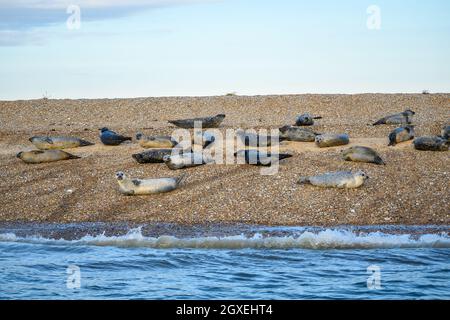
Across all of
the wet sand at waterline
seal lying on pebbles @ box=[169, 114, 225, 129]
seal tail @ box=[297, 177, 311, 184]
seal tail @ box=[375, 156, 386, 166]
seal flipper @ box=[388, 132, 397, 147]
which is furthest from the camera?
seal lying on pebbles @ box=[169, 114, 225, 129]

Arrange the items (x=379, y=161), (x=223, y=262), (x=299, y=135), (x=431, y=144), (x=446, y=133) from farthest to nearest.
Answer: (x=299, y=135)
(x=446, y=133)
(x=431, y=144)
(x=379, y=161)
(x=223, y=262)

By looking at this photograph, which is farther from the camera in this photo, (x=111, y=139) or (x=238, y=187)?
(x=111, y=139)

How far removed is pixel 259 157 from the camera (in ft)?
46.0

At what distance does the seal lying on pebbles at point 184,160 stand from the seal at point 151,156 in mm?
255

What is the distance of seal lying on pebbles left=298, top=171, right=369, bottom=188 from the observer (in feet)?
41.7

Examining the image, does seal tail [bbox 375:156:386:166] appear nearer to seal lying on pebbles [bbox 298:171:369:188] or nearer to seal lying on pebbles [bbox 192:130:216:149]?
seal lying on pebbles [bbox 298:171:369:188]

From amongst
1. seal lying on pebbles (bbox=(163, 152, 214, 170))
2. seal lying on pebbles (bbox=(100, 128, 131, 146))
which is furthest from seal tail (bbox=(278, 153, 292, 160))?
seal lying on pebbles (bbox=(100, 128, 131, 146))

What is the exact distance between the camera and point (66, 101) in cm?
2141

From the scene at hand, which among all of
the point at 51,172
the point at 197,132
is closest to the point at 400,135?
the point at 197,132

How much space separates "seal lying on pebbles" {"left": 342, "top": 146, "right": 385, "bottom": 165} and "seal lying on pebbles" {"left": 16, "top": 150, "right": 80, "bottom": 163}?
4654 millimetres

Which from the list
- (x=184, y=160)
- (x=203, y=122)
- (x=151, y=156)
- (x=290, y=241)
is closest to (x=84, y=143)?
(x=151, y=156)

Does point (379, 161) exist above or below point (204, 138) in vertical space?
below

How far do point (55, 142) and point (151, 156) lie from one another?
7.64ft

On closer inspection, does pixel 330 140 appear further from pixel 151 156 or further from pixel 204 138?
pixel 151 156
